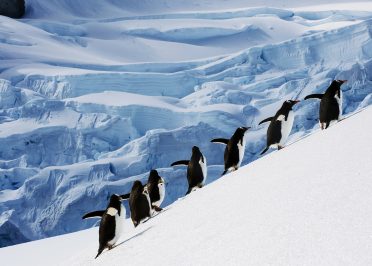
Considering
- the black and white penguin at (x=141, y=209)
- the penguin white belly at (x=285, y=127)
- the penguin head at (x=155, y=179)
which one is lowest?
the penguin head at (x=155, y=179)

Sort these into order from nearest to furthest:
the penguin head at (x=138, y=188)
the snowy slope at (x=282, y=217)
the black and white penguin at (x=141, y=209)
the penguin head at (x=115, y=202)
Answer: the snowy slope at (x=282, y=217)
the penguin head at (x=115, y=202)
the black and white penguin at (x=141, y=209)
the penguin head at (x=138, y=188)

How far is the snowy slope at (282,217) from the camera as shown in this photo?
2.24m

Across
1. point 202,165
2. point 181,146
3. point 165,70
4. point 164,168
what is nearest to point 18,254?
point 202,165

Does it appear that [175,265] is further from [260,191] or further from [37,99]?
[37,99]

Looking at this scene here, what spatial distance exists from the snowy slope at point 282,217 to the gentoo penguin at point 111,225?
0.34 feet

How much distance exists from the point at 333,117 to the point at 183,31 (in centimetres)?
1873

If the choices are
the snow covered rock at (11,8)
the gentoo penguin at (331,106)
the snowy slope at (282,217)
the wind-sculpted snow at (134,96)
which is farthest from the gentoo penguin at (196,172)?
the snow covered rock at (11,8)

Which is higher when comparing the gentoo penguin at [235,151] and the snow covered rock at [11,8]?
the gentoo penguin at [235,151]

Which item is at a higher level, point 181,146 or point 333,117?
point 333,117

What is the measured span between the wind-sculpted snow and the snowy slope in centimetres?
779

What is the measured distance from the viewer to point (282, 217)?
105 inches

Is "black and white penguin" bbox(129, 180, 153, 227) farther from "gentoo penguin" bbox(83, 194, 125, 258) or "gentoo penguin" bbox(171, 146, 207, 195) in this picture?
"gentoo penguin" bbox(171, 146, 207, 195)

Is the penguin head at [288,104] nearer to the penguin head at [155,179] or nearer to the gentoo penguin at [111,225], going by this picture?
the penguin head at [155,179]

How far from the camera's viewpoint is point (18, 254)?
6.48 meters
